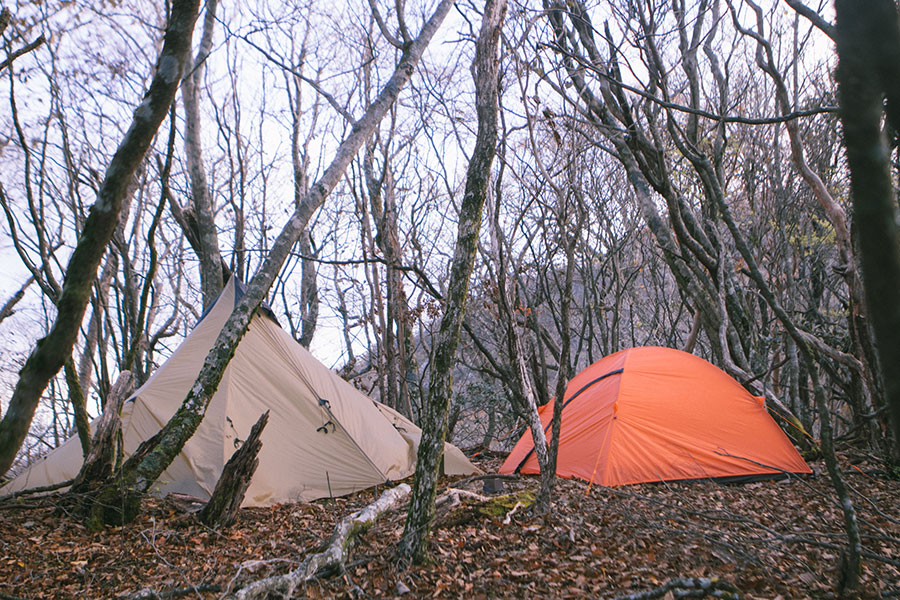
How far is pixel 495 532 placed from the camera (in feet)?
12.7

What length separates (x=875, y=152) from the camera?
2.32 feet

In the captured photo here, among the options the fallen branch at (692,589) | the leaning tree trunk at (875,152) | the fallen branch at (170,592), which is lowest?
the fallen branch at (692,589)

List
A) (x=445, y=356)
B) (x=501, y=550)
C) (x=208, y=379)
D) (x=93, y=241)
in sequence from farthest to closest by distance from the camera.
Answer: (x=208, y=379), (x=501, y=550), (x=445, y=356), (x=93, y=241)

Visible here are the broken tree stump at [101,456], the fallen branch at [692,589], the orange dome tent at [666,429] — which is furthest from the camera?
the orange dome tent at [666,429]

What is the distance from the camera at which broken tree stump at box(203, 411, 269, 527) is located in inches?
170

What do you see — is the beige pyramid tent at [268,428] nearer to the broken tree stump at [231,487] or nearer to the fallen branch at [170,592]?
the broken tree stump at [231,487]

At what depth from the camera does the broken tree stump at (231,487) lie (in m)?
4.33

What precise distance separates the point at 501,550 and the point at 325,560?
118 cm

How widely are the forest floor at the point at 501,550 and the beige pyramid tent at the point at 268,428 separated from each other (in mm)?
503

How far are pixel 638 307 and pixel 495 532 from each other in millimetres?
15169

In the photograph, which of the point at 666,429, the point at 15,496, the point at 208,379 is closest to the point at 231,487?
the point at 208,379

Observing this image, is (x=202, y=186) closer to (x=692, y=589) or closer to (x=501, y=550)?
(x=501, y=550)

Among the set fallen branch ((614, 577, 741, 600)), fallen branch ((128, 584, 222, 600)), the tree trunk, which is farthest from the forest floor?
the tree trunk

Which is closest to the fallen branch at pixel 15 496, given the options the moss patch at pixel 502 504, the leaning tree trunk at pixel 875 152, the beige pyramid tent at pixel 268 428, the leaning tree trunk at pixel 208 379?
the leaning tree trunk at pixel 208 379
